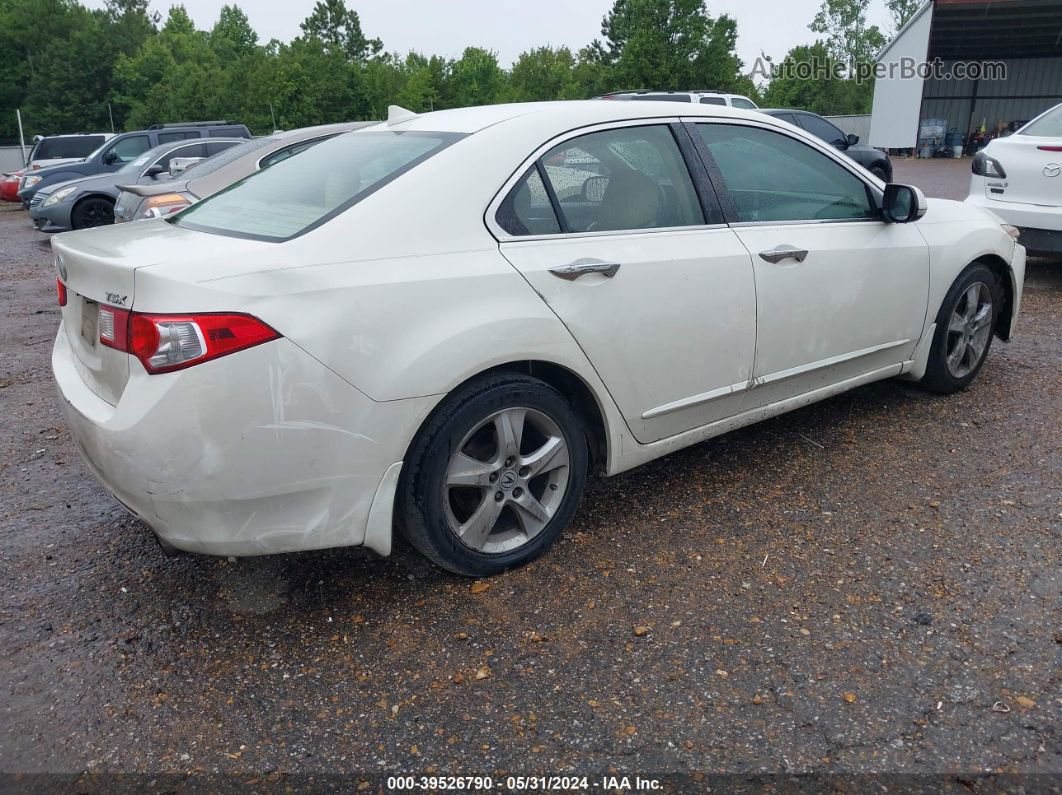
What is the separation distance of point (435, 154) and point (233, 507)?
1.36 meters

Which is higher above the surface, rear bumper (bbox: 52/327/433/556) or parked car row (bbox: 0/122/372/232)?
parked car row (bbox: 0/122/372/232)

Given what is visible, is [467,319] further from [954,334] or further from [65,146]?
[65,146]

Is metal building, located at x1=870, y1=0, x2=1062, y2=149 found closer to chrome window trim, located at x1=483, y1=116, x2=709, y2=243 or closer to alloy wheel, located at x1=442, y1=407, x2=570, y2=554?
chrome window trim, located at x1=483, y1=116, x2=709, y2=243

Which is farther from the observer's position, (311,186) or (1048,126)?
(1048,126)

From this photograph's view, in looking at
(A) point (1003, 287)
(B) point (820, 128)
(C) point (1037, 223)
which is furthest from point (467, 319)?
(B) point (820, 128)

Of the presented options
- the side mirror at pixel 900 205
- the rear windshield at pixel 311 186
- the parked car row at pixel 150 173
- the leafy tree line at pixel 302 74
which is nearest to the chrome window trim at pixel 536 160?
the rear windshield at pixel 311 186

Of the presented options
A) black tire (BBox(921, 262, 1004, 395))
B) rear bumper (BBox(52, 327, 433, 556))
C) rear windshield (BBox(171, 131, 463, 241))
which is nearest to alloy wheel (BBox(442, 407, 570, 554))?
rear bumper (BBox(52, 327, 433, 556))

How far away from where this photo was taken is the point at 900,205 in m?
4.07

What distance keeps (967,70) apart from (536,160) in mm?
41305

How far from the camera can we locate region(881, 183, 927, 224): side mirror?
13.3 feet

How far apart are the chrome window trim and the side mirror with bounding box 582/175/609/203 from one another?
0.14 m

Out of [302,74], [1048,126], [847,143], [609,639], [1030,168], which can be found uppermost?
[302,74]

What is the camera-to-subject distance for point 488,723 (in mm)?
2422

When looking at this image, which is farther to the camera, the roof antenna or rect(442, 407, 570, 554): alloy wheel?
the roof antenna
